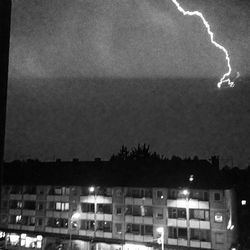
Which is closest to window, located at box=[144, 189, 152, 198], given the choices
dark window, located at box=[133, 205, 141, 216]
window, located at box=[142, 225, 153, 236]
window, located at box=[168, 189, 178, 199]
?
dark window, located at box=[133, 205, 141, 216]

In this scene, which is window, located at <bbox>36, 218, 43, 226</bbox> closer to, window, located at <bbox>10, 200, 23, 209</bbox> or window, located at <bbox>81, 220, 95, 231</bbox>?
window, located at <bbox>10, 200, 23, 209</bbox>

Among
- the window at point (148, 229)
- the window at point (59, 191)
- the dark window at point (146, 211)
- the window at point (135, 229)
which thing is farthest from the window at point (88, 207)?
the window at point (148, 229)

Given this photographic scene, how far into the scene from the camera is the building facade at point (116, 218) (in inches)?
1288

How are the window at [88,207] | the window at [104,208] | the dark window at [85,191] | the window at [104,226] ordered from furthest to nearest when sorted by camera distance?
the dark window at [85,191] → the window at [88,207] → the window at [104,208] → the window at [104,226]

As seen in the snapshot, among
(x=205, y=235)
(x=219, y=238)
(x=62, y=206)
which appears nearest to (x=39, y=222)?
(x=62, y=206)

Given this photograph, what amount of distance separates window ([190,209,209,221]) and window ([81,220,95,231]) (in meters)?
11.7

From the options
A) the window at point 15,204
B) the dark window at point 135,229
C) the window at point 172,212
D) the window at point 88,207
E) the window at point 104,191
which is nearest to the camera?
the window at point 172,212

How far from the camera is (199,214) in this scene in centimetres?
3309

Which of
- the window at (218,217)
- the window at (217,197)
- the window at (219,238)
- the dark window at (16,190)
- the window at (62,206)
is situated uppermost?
the dark window at (16,190)

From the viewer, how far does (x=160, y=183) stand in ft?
116

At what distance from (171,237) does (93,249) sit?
9427mm

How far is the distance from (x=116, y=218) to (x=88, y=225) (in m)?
3.74

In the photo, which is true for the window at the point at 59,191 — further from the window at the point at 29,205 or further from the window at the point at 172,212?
the window at the point at 172,212

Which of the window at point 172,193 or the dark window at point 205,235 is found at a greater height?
the window at point 172,193
